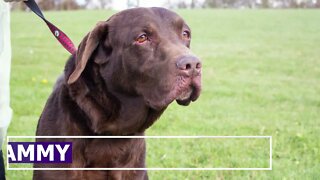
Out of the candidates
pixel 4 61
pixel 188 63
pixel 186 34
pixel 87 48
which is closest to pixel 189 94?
pixel 188 63

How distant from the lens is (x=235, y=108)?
23.9 feet

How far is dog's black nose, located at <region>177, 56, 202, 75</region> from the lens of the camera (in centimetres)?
260

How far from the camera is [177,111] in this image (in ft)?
23.0

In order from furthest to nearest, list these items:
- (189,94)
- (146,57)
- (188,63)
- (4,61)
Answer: (4,61) < (146,57) < (189,94) < (188,63)

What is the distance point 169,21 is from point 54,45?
1360cm

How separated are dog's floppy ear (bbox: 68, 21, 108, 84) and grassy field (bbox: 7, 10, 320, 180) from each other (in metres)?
1.80

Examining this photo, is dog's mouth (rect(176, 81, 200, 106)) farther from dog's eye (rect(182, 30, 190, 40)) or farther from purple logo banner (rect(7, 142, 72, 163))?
purple logo banner (rect(7, 142, 72, 163))

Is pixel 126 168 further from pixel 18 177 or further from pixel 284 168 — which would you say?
pixel 284 168

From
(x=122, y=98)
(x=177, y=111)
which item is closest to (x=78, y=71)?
(x=122, y=98)

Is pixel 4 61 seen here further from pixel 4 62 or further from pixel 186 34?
pixel 186 34

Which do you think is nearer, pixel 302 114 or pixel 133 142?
pixel 133 142

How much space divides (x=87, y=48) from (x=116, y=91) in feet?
0.90

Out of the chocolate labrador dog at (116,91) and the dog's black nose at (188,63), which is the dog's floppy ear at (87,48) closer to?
the chocolate labrador dog at (116,91)

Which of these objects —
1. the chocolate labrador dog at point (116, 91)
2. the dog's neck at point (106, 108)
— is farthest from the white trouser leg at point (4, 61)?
the dog's neck at point (106, 108)
